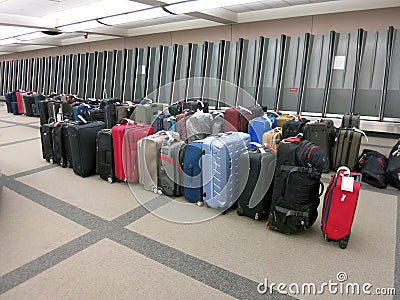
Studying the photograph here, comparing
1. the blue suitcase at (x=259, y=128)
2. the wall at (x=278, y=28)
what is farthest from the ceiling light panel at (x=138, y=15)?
the blue suitcase at (x=259, y=128)

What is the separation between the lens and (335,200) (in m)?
2.23

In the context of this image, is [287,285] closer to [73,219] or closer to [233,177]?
[233,177]

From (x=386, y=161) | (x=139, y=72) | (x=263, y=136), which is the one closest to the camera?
(x=386, y=161)

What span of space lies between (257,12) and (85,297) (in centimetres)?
695

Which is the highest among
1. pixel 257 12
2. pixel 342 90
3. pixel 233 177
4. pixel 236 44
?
pixel 257 12

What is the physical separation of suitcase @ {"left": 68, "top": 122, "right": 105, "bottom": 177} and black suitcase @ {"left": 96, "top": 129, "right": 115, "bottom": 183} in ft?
0.50

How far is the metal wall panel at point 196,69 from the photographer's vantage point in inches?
326

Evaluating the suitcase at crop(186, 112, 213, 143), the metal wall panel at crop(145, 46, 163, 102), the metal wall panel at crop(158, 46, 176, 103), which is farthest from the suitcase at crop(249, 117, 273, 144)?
the metal wall panel at crop(145, 46, 163, 102)

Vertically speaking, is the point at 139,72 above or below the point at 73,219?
above

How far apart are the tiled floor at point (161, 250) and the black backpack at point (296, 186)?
6.0 inches

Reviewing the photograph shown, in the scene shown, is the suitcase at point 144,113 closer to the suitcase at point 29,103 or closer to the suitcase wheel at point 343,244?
the suitcase wheel at point 343,244

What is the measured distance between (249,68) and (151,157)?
522 centimetres

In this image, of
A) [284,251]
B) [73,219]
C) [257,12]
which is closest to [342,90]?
[257,12]

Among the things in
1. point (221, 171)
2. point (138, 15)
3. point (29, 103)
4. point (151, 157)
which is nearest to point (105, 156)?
point (151, 157)
